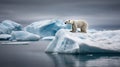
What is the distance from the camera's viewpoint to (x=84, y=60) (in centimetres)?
662

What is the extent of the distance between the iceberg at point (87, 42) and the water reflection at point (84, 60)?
0.21m

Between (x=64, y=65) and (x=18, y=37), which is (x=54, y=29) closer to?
(x=18, y=37)

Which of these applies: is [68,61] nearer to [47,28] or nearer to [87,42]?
[87,42]

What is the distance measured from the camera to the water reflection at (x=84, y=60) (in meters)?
6.04

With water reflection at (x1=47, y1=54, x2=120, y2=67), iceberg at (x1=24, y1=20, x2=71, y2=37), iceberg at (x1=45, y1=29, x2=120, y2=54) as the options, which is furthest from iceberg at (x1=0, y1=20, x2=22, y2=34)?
water reflection at (x1=47, y1=54, x2=120, y2=67)

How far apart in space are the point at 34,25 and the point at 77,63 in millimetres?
10886

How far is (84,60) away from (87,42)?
2.72ft

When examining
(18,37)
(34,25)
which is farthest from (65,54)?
(34,25)

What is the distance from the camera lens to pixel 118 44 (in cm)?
740

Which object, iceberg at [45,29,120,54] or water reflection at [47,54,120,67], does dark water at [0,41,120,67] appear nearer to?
water reflection at [47,54,120,67]

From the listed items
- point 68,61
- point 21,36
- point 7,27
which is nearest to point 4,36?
point 7,27

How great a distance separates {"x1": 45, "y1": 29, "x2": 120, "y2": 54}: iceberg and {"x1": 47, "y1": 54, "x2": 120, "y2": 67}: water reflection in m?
0.21

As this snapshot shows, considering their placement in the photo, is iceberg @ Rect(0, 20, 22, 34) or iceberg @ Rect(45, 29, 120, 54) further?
iceberg @ Rect(0, 20, 22, 34)

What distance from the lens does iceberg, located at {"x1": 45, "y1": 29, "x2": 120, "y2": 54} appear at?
24.0 feet
